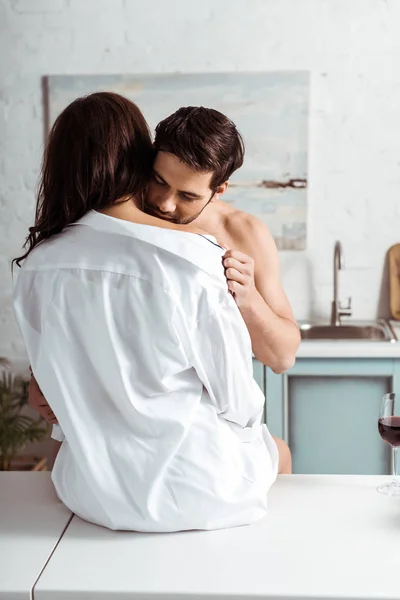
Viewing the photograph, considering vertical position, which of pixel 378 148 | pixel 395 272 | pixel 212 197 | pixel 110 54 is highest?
pixel 110 54

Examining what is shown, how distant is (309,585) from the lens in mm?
1252

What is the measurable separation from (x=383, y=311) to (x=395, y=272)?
20cm

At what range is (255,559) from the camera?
135 cm

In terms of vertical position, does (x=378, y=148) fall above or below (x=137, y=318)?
above

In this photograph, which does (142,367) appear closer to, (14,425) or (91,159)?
(91,159)

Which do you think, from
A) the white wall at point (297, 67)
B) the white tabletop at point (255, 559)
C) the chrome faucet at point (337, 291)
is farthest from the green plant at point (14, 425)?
the white tabletop at point (255, 559)

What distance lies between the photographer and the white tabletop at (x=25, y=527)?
1.30 meters

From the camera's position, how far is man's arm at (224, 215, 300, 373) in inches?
62.9

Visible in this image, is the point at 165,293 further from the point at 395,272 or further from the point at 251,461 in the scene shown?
the point at 395,272

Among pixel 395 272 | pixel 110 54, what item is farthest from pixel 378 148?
pixel 110 54

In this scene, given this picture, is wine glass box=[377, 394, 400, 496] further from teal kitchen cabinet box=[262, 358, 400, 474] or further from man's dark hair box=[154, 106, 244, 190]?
teal kitchen cabinet box=[262, 358, 400, 474]

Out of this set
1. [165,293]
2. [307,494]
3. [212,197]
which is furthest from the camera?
[212,197]

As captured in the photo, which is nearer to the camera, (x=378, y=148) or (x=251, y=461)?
(x=251, y=461)

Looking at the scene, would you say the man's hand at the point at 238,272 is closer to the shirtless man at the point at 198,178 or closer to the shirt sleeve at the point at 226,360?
the shirtless man at the point at 198,178
